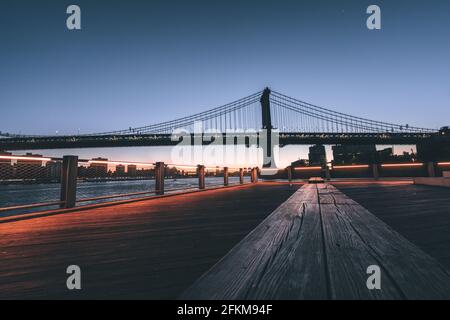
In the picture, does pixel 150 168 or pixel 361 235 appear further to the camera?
pixel 150 168

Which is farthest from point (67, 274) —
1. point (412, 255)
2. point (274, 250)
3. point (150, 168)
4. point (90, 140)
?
point (90, 140)

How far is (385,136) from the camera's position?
41250 millimetres

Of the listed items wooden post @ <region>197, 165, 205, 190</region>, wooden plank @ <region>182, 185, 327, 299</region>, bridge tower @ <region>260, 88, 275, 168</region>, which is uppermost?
bridge tower @ <region>260, 88, 275, 168</region>

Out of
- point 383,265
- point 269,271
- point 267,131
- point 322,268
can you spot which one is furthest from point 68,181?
point 267,131

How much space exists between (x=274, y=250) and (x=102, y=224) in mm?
2241

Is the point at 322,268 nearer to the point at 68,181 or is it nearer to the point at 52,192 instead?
the point at 68,181

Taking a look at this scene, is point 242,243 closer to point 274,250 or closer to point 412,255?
point 274,250

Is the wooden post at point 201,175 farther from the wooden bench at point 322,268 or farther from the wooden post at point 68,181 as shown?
the wooden bench at point 322,268

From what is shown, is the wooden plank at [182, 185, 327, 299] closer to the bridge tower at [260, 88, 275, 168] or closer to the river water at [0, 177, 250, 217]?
the river water at [0, 177, 250, 217]

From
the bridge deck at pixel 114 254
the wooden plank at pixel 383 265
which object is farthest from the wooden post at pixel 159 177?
the wooden plank at pixel 383 265

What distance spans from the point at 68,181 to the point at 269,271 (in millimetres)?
4330

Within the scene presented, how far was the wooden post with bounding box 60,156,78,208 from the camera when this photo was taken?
4043mm

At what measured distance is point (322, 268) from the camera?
4.05ft

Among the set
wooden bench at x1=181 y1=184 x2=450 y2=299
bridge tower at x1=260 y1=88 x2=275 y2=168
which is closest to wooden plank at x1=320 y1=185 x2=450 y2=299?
wooden bench at x1=181 y1=184 x2=450 y2=299
